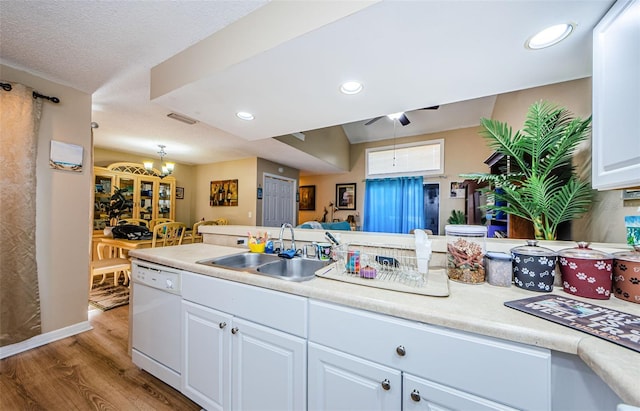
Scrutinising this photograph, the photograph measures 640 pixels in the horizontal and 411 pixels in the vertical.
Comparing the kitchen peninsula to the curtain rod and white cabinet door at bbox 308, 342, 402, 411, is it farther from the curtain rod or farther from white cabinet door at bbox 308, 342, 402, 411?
the curtain rod

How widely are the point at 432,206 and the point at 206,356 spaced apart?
4.88 m

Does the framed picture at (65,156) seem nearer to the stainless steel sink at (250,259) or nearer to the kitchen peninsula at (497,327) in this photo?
the stainless steel sink at (250,259)

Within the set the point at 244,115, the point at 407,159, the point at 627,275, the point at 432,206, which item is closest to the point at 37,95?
the point at 244,115

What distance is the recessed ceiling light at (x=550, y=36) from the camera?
3.29 feet

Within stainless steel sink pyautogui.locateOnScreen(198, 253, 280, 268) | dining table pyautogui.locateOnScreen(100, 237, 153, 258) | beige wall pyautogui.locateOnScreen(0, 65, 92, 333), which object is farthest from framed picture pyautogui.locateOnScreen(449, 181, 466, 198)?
beige wall pyautogui.locateOnScreen(0, 65, 92, 333)

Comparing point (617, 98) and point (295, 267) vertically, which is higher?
point (617, 98)

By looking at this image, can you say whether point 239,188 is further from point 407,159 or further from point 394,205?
point 407,159

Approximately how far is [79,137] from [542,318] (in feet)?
11.6

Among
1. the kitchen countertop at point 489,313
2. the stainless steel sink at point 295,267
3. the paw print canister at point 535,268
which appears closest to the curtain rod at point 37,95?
the kitchen countertop at point 489,313

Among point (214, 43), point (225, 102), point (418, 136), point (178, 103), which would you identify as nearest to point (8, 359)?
point (178, 103)

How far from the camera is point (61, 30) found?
Answer: 1520 millimetres

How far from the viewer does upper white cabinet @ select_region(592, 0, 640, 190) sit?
763 mm

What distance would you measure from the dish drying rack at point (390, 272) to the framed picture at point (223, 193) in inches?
168

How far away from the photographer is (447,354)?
30.1 inches
